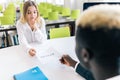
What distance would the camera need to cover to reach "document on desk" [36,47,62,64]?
1610 millimetres

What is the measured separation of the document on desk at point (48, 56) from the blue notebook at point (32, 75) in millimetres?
193

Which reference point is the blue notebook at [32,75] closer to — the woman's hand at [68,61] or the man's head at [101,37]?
the woman's hand at [68,61]

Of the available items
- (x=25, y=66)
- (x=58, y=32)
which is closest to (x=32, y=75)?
(x=25, y=66)

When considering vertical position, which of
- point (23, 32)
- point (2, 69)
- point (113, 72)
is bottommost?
point (2, 69)

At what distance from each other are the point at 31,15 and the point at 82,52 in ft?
6.41

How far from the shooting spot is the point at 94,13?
1.19 feet

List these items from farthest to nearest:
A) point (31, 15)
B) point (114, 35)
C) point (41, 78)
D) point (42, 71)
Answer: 1. point (31, 15)
2. point (42, 71)
3. point (41, 78)
4. point (114, 35)

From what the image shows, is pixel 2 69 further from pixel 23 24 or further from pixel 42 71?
pixel 23 24

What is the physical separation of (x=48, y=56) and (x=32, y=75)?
0.37m

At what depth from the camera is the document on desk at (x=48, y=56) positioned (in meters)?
1.61

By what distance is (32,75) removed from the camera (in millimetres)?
1355

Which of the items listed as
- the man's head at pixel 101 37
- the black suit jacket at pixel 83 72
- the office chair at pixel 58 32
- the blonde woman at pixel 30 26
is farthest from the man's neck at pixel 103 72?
the office chair at pixel 58 32

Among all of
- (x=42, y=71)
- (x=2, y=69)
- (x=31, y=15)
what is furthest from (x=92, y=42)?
(x=31, y=15)

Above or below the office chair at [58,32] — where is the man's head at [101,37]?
above
